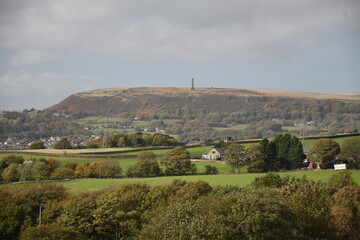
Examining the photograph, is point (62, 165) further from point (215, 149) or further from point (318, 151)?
point (318, 151)

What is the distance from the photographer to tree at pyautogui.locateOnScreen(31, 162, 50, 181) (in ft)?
271

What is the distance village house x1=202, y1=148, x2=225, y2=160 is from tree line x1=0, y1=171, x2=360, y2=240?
35357mm

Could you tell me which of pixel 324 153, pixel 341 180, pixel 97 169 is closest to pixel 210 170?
→ pixel 97 169

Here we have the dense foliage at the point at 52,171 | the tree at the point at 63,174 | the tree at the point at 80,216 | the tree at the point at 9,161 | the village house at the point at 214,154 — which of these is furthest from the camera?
the village house at the point at 214,154

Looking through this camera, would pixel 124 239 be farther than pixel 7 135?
No

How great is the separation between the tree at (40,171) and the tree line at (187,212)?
70.6 feet

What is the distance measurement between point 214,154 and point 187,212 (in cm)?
6262

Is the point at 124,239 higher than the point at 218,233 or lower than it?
lower

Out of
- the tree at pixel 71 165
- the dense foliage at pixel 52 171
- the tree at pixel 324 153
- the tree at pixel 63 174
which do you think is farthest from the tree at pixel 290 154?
the tree at pixel 63 174

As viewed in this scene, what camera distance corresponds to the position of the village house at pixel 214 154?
4012 inches

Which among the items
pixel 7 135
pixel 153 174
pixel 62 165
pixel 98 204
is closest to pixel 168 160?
pixel 153 174

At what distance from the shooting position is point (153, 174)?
85188 millimetres

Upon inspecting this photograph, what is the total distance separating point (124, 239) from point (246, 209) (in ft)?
50.5

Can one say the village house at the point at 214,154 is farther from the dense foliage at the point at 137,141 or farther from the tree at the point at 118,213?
the tree at the point at 118,213
